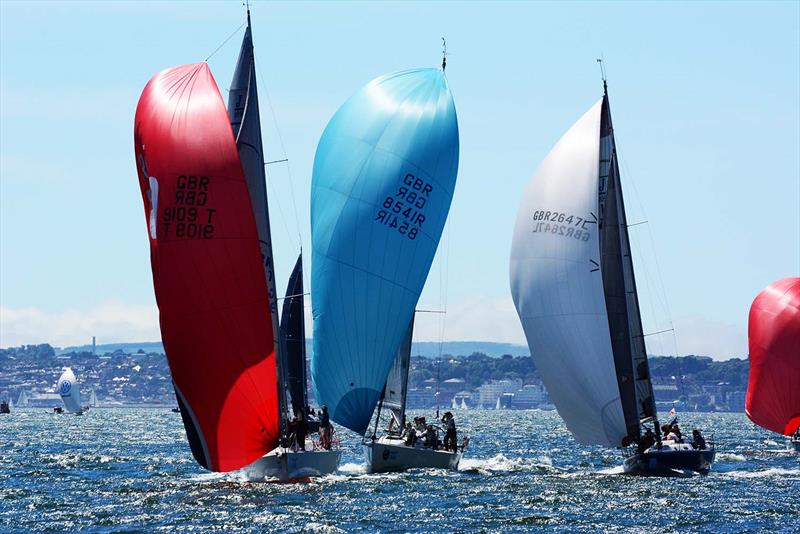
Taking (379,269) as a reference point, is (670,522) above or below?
below

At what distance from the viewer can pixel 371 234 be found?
108 ft

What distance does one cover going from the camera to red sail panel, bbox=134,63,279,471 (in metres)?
26.6

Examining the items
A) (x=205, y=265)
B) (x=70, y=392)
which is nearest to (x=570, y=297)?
(x=205, y=265)

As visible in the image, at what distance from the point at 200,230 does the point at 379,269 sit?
6972mm

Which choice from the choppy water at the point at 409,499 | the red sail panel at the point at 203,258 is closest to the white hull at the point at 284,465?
the choppy water at the point at 409,499

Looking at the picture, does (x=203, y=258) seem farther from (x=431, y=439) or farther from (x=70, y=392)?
(x=70, y=392)

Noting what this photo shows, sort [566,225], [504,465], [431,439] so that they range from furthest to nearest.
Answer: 1. [504,465]
2. [431,439]
3. [566,225]

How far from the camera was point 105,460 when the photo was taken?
45.2 metres

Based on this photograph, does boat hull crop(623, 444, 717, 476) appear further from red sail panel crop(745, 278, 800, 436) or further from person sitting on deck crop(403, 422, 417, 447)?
red sail panel crop(745, 278, 800, 436)

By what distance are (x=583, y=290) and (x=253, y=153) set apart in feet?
28.3

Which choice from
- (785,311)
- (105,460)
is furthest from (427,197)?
(785,311)

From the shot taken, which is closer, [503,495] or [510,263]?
[503,495]

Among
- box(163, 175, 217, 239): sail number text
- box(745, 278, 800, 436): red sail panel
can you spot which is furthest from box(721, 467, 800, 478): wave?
box(163, 175, 217, 239): sail number text

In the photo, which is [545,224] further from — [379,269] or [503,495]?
[503,495]
